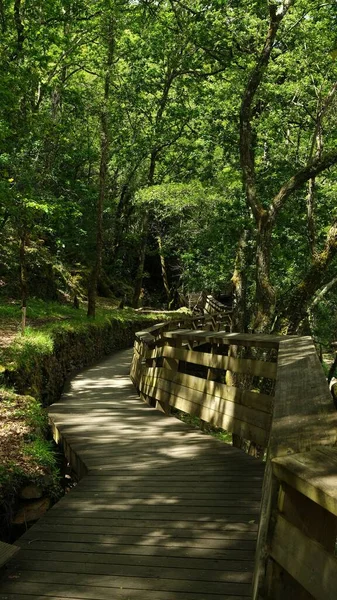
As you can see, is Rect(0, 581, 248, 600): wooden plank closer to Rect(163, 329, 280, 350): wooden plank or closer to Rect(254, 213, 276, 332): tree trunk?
Rect(163, 329, 280, 350): wooden plank

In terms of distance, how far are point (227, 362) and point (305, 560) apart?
185 inches

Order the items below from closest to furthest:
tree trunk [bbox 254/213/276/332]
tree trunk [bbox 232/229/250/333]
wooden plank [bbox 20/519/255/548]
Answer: wooden plank [bbox 20/519/255/548] → tree trunk [bbox 254/213/276/332] → tree trunk [bbox 232/229/250/333]

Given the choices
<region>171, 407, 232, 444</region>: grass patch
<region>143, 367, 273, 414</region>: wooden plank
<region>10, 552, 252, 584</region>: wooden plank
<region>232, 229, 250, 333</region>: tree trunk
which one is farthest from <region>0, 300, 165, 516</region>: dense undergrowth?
<region>232, 229, 250, 333</region>: tree trunk

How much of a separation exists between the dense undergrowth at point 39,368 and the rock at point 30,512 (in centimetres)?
17

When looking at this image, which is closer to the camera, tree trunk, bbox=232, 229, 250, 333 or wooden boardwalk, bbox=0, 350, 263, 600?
wooden boardwalk, bbox=0, 350, 263, 600

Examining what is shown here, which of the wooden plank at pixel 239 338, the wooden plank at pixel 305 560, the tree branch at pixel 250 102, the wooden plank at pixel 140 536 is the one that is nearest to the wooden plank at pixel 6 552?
the wooden plank at pixel 140 536

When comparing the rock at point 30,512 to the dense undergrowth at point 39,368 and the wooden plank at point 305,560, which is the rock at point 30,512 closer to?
the dense undergrowth at point 39,368

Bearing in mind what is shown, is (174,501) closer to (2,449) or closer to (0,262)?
(2,449)

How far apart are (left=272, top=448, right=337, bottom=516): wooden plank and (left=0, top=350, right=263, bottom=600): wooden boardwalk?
1.66 meters

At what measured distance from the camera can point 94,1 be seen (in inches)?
775

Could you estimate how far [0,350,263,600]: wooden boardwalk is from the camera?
3461 mm

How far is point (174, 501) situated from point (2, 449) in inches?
81.7

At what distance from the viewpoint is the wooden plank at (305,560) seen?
5.32ft

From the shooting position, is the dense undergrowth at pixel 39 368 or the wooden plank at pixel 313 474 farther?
the dense undergrowth at pixel 39 368
